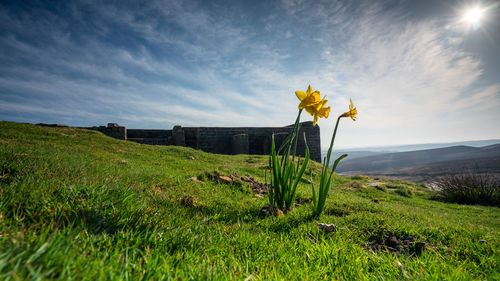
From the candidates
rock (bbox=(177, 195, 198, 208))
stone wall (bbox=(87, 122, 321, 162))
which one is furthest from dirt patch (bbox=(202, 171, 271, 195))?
stone wall (bbox=(87, 122, 321, 162))

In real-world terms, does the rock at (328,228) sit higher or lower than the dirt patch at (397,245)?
higher

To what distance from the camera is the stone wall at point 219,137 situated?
16.3 metres

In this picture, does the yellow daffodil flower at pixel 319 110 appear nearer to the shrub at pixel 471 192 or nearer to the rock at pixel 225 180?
the rock at pixel 225 180

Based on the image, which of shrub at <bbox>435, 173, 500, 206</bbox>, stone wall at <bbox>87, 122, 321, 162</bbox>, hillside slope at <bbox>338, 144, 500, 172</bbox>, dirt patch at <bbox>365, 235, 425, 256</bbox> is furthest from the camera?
hillside slope at <bbox>338, 144, 500, 172</bbox>

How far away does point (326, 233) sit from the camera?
2.33m

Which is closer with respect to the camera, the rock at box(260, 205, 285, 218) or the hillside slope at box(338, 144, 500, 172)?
the rock at box(260, 205, 285, 218)

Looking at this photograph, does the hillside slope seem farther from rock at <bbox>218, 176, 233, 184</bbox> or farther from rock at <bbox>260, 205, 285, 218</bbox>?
rock at <bbox>260, 205, 285, 218</bbox>

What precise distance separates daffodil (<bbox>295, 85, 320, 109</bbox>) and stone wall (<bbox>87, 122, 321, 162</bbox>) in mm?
13365

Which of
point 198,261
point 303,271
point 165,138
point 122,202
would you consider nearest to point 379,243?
point 303,271

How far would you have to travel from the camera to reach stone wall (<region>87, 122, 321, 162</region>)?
16344mm

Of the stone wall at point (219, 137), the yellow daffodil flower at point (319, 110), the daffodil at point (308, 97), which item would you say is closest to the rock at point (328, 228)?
the yellow daffodil flower at point (319, 110)

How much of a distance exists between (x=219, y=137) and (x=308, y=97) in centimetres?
1579

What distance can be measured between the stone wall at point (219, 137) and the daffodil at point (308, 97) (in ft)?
43.8

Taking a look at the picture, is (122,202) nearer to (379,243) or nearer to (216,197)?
(216,197)
